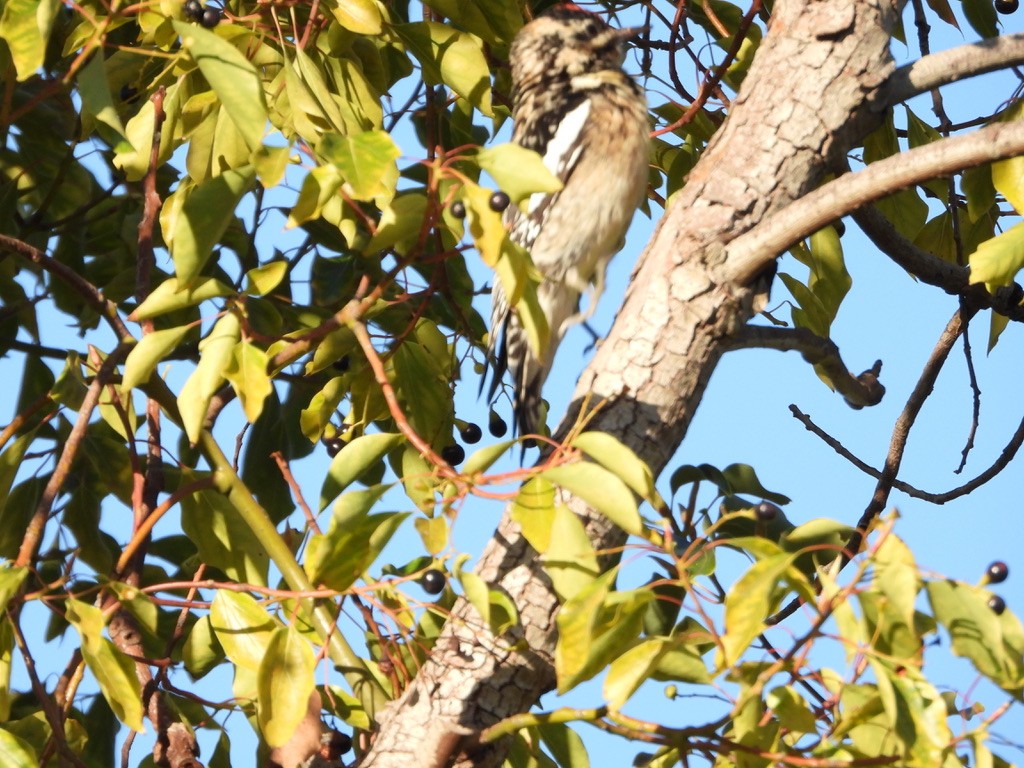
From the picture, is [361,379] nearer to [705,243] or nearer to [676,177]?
[705,243]

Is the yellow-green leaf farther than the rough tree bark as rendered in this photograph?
No

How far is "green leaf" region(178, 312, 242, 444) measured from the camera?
1.68m

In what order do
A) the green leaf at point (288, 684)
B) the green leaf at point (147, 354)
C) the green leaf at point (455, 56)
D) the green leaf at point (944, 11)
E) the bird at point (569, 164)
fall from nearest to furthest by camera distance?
the green leaf at point (288, 684) → the green leaf at point (147, 354) → the green leaf at point (455, 56) → the green leaf at point (944, 11) → the bird at point (569, 164)

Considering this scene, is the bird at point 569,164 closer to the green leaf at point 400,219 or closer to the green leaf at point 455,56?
the green leaf at point 455,56

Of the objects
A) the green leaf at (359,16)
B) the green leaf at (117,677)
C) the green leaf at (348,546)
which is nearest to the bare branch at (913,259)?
the green leaf at (359,16)

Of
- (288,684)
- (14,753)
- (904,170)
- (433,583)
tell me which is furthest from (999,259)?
(14,753)

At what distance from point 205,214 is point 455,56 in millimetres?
799

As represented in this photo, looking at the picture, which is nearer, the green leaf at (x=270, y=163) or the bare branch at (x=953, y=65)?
the green leaf at (x=270, y=163)

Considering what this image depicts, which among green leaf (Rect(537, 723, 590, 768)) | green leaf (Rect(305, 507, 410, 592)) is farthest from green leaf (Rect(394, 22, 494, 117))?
green leaf (Rect(537, 723, 590, 768))

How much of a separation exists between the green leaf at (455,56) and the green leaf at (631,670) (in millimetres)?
1167

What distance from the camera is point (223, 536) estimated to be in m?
2.08

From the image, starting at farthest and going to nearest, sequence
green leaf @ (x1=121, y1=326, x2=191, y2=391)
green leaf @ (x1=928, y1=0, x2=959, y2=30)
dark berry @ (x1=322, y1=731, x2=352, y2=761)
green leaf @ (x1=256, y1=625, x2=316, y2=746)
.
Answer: green leaf @ (x1=928, y1=0, x2=959, y2=30) → dark berry @ (x1=322, y1=731, x2=352, y2=761) → green leaf @ (x1=121, y1=326, x2=191, y2=391) → green leaf @ (x1=256, y1=625, x2=316, y2=746)

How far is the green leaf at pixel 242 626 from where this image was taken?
178 cm

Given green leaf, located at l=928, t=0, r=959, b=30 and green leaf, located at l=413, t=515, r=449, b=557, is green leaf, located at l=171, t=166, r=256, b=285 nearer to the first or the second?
green leaf, located at l=413, t=515, r=449, b=557
